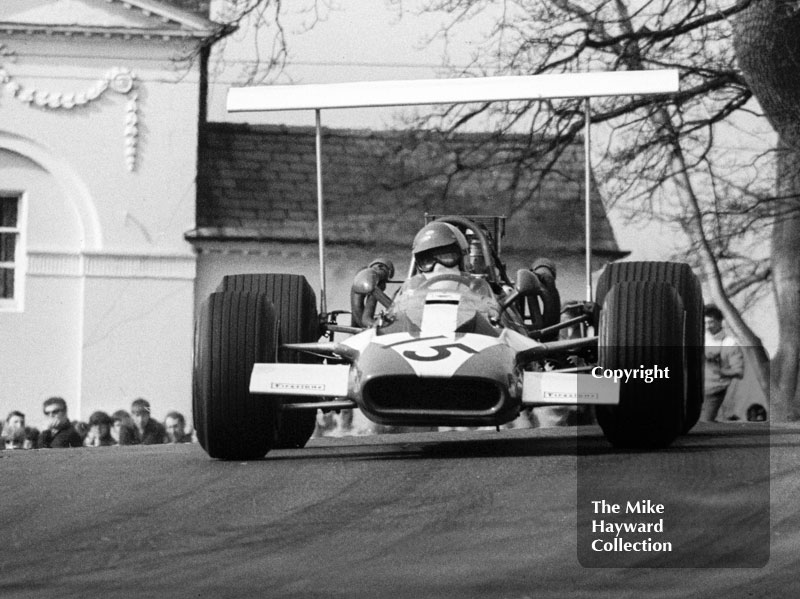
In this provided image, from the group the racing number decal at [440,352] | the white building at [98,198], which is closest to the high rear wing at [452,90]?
the racing number decal at [440,352]

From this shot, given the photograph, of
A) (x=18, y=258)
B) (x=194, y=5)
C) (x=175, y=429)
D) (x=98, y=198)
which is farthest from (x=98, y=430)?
(x=194, y=5)

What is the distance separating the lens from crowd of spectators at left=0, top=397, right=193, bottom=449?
13.7m

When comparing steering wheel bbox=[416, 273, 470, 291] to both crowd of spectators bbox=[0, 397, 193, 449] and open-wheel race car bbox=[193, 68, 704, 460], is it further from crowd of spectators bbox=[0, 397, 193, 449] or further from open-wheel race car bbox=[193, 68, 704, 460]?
crowd of spectators bbox=[0, 397, 193, 449]

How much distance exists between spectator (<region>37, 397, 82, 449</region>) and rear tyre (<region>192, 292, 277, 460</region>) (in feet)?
12.8

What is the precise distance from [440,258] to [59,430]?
14.0 ft

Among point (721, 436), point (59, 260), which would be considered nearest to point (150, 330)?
point (59, 260)

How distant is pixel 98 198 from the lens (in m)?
22.6

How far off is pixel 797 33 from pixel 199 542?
1139 cm

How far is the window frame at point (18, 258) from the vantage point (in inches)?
875

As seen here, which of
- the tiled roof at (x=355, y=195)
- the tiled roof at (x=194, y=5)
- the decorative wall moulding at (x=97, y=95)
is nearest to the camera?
the tiled roof at (x=194, y=5)

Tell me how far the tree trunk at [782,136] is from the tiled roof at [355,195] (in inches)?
190

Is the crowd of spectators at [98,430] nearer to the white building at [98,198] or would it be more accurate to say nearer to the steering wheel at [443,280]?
the steering wheel at [443,280]

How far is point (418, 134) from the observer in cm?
2053

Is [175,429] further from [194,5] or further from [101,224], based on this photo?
[194,5]
